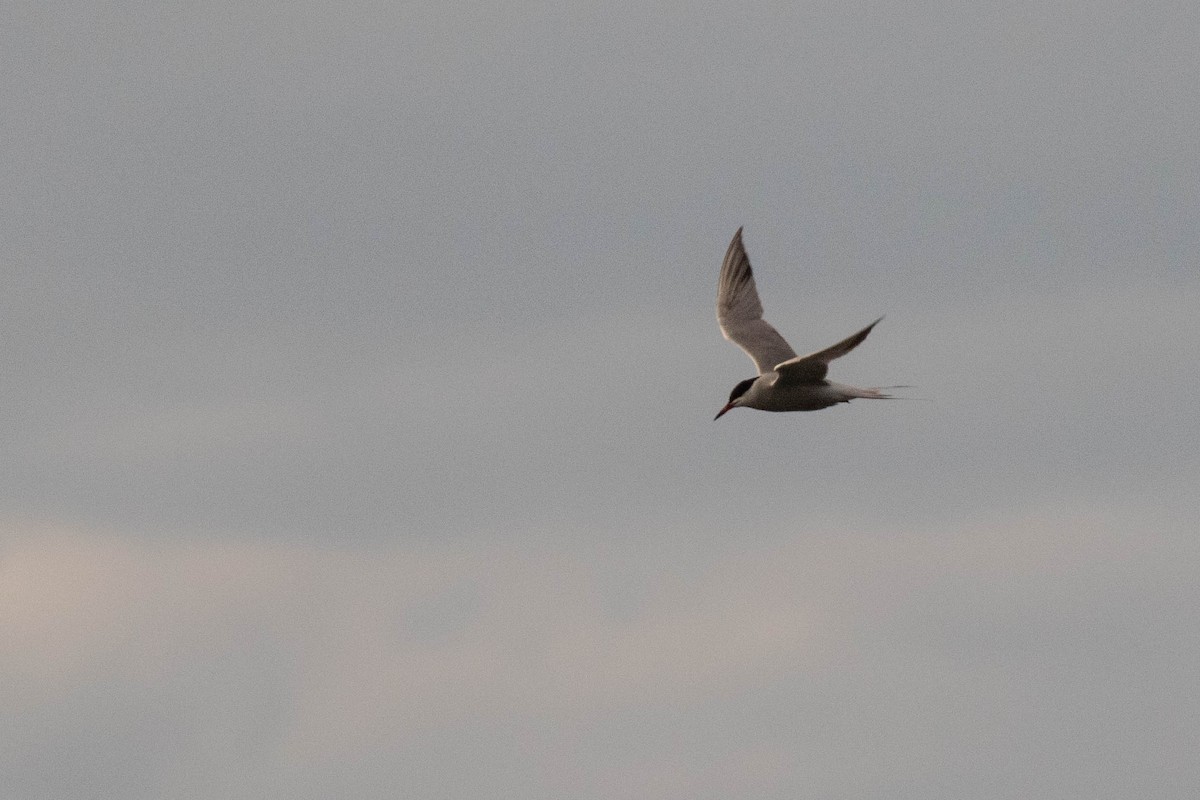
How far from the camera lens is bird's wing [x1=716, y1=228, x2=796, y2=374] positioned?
124ft

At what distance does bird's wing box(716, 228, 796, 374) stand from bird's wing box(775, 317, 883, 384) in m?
4.44

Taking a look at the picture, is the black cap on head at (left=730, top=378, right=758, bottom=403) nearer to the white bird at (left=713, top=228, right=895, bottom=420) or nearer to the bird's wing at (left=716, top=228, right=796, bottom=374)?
the white bird at (left=713, top=228, right=895, bottom=420)

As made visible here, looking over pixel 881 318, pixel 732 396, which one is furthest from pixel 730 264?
pixel 881 318

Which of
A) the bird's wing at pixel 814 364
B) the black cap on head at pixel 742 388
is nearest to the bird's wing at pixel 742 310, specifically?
the black cap on head at pixel 742 388

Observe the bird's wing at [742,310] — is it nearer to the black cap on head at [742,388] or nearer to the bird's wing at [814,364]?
the black cap on head at [742,388]

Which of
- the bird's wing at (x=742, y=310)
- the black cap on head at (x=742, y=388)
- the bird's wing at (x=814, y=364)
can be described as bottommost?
the bird's wing at (x=814, y=364)

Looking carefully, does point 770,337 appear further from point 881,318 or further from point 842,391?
point 881,318

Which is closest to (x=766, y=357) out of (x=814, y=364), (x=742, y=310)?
(x=742, y=310)

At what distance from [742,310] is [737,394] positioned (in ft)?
14.6

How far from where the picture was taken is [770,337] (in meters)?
38.2

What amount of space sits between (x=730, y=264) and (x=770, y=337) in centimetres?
198

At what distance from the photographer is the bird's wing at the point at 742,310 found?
3791 centimetres

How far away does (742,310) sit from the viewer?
3906cm

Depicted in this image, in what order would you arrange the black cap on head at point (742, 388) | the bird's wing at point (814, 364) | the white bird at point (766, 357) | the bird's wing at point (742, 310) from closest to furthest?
the bird's wing at point (814, 364) < the white bird at point (766, 357) < the black cap on head at point (742, 388) < the bird's wing at point (742, 310)
